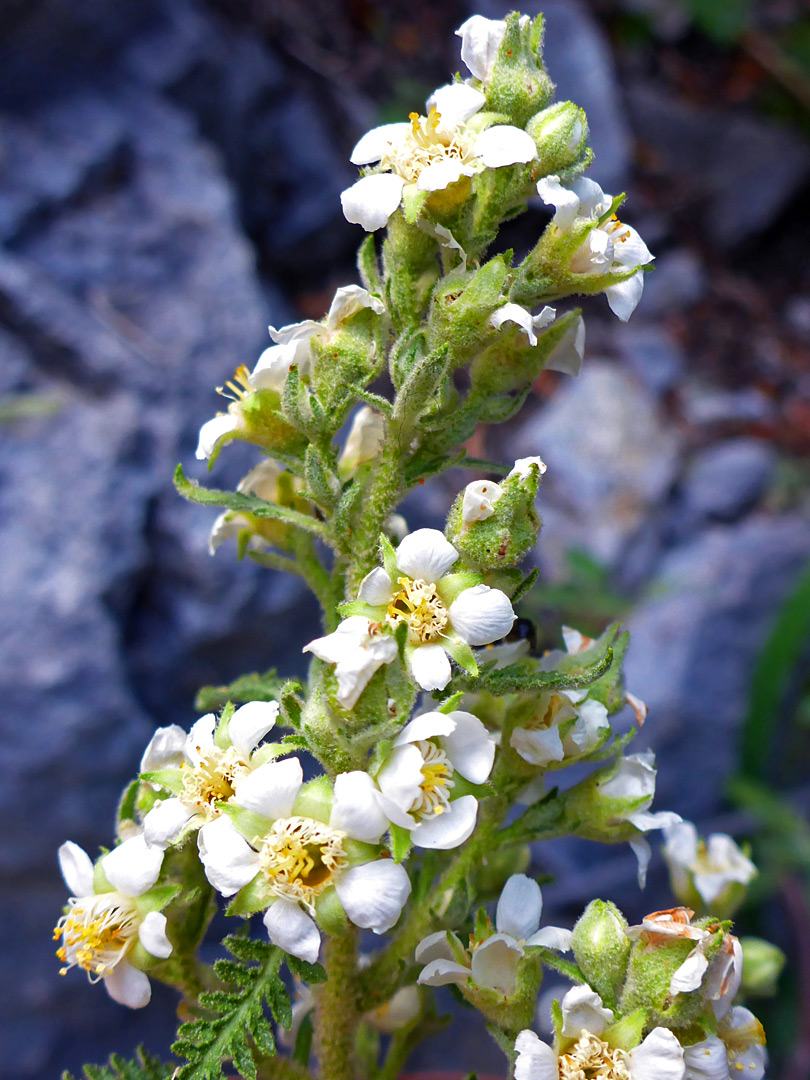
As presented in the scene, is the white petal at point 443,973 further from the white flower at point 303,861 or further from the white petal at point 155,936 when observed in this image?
the white petal at point 155,936

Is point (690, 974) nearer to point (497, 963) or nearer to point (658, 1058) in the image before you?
point (658, 1058)

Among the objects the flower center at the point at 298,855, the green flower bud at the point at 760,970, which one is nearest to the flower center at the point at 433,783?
the flower center at the point at 298,855

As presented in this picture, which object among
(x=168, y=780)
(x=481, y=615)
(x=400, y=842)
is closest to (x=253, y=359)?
(x=168, y=780)

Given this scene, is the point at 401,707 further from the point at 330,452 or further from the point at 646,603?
the point at 646,603

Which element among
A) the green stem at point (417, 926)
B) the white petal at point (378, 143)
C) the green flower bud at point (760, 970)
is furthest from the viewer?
the green flower bud at point (760, 970)

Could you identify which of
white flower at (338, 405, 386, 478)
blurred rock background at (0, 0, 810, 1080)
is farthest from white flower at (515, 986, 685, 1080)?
blurred rock background at (0, 0, 810, 1080)

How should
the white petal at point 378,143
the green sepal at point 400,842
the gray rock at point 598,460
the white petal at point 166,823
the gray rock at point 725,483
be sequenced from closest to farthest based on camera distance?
the green sepal at point 400,842 < the white petal at point 166,823 < the white petal at point 378,143 < the gray rock at point 598,460 < the gray rock at point 725,483

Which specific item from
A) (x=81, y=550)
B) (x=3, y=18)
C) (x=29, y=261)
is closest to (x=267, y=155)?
(x=3, y=18)

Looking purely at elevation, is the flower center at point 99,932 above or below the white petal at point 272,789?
below
